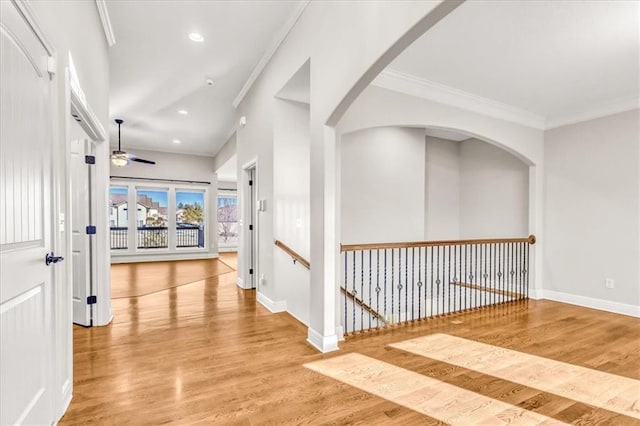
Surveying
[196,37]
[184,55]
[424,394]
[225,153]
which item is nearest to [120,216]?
[225,153]

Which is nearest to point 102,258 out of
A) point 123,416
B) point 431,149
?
point 123,416

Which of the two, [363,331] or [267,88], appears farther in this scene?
[267,88]

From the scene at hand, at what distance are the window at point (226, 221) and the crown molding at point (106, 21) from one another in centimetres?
804

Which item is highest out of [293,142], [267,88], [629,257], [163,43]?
[163,43]

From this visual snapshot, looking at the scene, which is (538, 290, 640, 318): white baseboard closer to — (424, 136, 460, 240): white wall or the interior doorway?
(424, 136, 460, 240): white wall

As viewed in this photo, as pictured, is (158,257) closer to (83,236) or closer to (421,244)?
(83,236)

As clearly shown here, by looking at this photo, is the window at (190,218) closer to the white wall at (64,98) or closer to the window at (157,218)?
the window at (157,218)

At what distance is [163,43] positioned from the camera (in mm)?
3762

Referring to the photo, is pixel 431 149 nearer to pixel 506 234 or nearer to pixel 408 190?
pixel 408 190

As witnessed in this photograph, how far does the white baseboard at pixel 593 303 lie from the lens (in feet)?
13.8

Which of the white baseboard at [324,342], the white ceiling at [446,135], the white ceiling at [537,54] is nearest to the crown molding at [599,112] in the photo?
the white ceiling at [537,54]

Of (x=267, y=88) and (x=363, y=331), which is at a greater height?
(x=267, y=88)

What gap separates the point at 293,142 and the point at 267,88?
828 millimetres

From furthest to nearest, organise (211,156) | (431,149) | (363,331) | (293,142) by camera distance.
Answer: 1. (211,156)
2. (431,149)
3. (293,142)
4. (363,331)
